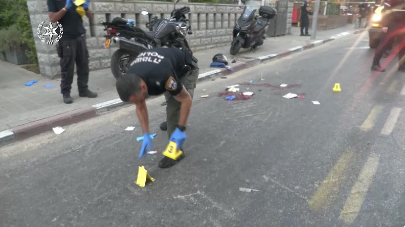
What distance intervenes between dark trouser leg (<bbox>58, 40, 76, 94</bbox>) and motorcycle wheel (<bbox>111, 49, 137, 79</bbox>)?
111 centimetres

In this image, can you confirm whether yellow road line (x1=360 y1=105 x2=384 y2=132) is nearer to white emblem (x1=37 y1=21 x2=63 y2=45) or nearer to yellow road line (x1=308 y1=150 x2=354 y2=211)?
yellow road line (x1=308 y1=150 x2=354 y2=211)

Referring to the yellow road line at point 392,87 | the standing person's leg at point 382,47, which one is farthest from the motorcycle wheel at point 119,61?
the standing person's leg at point 382,47

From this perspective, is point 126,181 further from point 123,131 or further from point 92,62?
point 92,62

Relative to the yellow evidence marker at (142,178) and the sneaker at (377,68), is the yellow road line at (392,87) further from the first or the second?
the yellow evidence marker at (142,178)

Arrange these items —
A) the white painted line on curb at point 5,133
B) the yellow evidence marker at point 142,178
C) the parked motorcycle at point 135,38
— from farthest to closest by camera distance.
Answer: the parked motorcycle at point 135,38 < the white painted line on curb at point 5,133 < the yellow evidence marker at point 142,178

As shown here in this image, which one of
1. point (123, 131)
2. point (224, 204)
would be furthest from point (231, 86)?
point (224, 204)

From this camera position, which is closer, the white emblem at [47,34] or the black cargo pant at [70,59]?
the black cargo pant at [70,59]

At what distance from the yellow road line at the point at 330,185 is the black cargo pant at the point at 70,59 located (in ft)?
13.9

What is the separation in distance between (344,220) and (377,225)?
24cm

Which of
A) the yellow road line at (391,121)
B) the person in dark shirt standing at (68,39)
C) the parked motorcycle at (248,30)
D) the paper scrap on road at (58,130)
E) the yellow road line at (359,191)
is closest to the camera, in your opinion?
the yellow road line at (359,191)

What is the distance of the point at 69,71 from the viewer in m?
5.22

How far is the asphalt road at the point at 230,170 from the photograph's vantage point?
8.67 ft

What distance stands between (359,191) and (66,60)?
15.1 feet

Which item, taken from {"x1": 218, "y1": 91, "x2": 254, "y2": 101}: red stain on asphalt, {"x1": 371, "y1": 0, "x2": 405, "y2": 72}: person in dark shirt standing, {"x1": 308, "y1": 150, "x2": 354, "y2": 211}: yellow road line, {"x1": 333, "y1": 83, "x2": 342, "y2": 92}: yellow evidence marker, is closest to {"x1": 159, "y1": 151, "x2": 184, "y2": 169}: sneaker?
{"x1": 308, "y1": 150, "x2": 354, "y2": 211}: yellow road line
